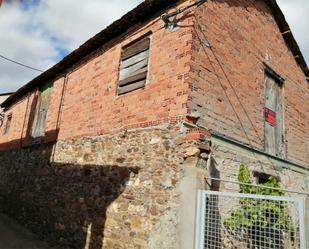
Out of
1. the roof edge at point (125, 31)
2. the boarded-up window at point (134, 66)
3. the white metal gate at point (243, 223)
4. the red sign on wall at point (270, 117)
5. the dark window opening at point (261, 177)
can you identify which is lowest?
the white metal gate at point (243, 223)

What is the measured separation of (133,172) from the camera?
610 cm

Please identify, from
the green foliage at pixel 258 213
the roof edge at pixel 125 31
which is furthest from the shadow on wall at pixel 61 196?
the roof edge at pixel 125 31

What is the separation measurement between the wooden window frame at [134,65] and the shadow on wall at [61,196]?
1810mm

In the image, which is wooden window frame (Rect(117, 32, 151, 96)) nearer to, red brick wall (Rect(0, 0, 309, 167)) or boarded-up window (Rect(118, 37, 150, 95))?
boarded-up window (Rect(118, 37, 150, 95))

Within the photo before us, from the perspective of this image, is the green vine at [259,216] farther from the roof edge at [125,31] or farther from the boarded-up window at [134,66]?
the roof edge at [125,31]

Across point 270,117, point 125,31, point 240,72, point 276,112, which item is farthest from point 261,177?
point 125,31

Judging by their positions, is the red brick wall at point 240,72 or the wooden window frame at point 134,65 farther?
the wooden window frame at point 134,65

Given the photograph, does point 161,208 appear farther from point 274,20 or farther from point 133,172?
point 274,20

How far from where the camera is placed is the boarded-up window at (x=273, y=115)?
308 inches

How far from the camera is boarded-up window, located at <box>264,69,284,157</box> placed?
7.82m

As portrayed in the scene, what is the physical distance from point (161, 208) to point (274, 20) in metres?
6.53

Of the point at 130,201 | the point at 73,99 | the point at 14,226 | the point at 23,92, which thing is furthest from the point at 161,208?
the point at 23,92

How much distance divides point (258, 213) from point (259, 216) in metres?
0.22

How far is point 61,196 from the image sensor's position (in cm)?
804
